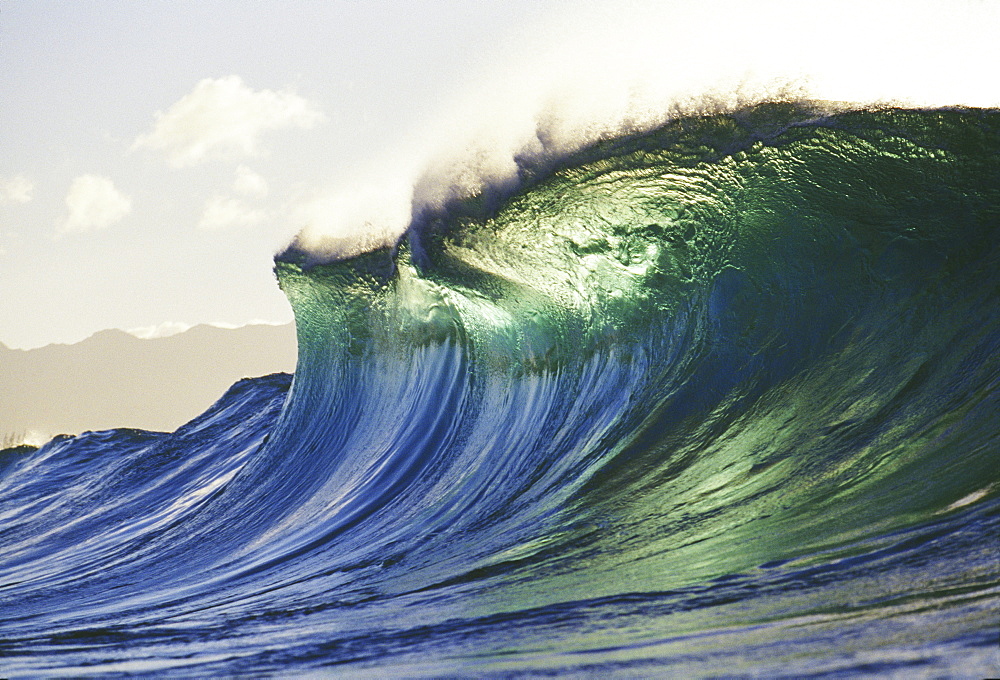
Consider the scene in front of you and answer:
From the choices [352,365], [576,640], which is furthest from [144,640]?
[352,365]

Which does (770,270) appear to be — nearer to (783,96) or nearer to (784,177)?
(784,177)

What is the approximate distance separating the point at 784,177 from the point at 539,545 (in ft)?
7.59

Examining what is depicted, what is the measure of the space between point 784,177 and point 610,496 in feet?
6.27

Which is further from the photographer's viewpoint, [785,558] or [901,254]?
[901,254]

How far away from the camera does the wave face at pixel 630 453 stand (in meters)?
2.27

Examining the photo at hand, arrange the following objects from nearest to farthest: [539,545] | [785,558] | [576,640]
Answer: [576,640] → [785,558] → [539,545]

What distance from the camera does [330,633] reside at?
108 inches

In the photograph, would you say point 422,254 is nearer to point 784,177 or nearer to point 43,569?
point 784,177

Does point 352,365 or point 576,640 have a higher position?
point 352,365

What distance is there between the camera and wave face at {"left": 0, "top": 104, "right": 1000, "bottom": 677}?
2270mm

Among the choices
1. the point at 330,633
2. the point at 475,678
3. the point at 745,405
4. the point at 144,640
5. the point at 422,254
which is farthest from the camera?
the point at 422,254

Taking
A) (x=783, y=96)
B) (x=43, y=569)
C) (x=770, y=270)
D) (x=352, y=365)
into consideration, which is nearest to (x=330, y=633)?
(x=770, y=270)

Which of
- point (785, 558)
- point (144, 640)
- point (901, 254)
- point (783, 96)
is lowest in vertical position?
point (785, 558)

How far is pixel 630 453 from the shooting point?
4.15 m
